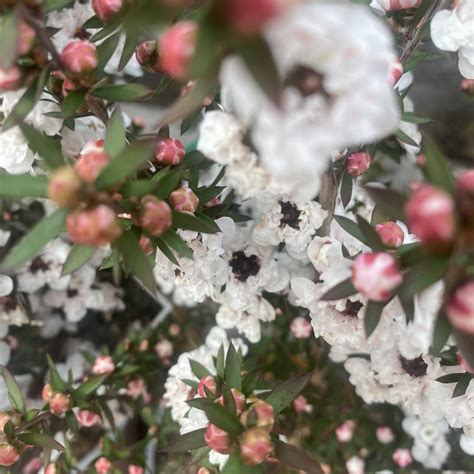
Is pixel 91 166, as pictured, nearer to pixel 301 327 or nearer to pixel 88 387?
pixel 88 387

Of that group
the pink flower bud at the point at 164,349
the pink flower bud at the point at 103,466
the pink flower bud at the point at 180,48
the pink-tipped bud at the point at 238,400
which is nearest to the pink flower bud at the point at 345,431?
the pink flower bud at the point at 164,349

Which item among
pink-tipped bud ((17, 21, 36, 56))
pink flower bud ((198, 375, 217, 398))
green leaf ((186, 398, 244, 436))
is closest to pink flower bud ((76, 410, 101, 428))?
pink flower bud ((198, 375, 217, 398))

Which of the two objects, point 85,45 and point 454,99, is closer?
point 85,45

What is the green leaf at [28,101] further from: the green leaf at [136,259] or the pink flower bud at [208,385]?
the pink flower bud at [208,385]

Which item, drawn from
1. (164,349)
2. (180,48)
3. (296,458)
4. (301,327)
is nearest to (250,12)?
(180,48)

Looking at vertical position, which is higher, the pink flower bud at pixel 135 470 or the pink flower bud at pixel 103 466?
the pink flower bud at pixel 103 466

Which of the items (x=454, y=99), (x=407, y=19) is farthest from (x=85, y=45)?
(x=454, y=99)

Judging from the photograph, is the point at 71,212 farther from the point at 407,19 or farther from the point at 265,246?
the point at 407,19
